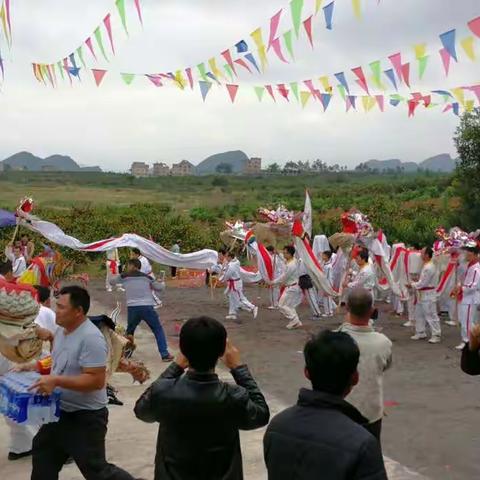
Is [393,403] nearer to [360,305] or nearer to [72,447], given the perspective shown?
[360,305]

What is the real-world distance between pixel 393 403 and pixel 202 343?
5343mm

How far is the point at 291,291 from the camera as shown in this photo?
12875 mm

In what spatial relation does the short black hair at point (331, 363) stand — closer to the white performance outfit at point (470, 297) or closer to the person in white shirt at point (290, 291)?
the white performance outfit at point (470, 297)

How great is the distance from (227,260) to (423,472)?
28.3 feet

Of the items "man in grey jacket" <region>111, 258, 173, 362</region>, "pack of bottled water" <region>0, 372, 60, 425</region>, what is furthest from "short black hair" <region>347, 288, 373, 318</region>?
"man in grey jacket" <region>111, 258, 173, 362</region>

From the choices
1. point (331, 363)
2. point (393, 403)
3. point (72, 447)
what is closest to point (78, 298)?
point (72, 447)

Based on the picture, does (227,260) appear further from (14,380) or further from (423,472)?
(14,380)

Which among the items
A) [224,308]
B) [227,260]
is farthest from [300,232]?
[224,308]

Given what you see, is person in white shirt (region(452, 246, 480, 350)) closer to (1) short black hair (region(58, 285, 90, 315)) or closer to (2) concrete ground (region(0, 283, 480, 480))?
(2) concrete ground (region(0, 283, 480, 480))

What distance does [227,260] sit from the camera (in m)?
14.1

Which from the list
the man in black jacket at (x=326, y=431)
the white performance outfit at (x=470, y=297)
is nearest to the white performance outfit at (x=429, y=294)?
the white performance outfit at (x=470, y=297)

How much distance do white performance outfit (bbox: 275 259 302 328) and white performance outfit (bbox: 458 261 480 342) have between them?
3.25 m

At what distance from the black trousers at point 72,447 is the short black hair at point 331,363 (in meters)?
1.98

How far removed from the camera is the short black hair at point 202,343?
3068 millimetres
